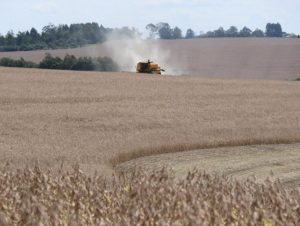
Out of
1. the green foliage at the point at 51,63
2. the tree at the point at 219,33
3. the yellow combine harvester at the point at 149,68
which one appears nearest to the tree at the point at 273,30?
the tree at the point at 219,33

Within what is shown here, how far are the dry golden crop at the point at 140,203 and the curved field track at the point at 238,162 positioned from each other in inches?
383

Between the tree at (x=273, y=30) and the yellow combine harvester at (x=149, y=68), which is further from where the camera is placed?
the tree at (x=273, y=30)

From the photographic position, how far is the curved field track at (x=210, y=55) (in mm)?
55750

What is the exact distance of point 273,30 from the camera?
152 metres

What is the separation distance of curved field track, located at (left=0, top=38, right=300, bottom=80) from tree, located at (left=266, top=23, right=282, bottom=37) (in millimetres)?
75094

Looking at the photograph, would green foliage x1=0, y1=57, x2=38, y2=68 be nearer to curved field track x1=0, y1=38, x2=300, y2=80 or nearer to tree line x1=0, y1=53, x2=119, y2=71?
tree line x1=0, y1=53, x2=119, y2=71

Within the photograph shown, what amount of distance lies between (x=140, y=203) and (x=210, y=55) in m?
62.5

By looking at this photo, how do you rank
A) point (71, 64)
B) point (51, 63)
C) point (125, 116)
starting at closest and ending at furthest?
point (125, 116), point (51, 63), point (71, 64)

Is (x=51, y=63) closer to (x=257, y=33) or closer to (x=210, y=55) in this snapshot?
(x=210, y=55)

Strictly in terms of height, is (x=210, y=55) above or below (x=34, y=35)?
below

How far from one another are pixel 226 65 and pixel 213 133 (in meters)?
39.2

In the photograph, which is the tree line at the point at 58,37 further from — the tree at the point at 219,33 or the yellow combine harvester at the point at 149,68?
the yellow combine harvester at the point at 149,68

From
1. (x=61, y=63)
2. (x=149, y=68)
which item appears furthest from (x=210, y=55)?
(x=149, y=68)

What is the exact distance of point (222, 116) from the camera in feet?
81.0
